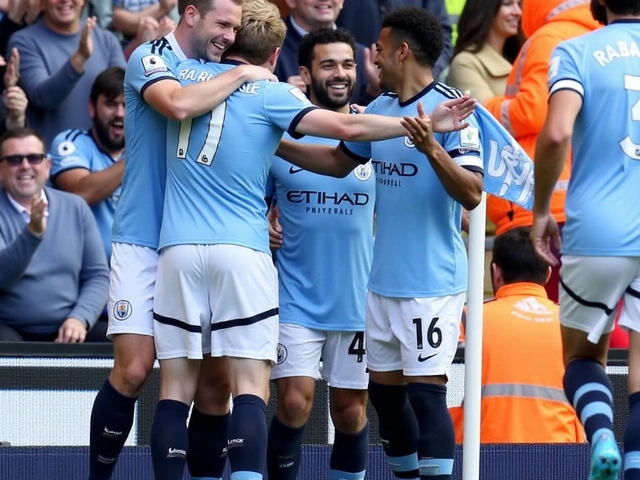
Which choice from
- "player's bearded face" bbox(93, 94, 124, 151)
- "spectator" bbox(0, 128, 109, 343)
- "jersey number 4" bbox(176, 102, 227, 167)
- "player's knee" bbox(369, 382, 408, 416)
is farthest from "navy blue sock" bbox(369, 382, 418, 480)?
"player's bearded face" bbox(93, 94, 124, 151)

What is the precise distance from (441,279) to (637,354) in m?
1.00

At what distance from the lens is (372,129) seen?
16.9ft

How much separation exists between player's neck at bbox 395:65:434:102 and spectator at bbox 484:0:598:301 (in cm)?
238

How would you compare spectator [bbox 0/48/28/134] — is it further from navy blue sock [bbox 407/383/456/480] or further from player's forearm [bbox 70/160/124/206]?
navy blue sock [bbox 407/383/456/480]

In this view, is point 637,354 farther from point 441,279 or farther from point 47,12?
point 47,12

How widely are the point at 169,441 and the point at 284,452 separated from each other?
36.3 inches

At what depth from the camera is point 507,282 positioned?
6.90 meters

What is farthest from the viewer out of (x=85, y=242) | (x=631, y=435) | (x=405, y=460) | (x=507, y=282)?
(x=85, y=242)

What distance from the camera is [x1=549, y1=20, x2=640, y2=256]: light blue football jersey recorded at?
4.95 meters

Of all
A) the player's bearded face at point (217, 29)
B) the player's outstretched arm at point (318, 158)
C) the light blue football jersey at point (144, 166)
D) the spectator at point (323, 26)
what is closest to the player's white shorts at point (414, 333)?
the player's outstretched arm at point (318, 158)

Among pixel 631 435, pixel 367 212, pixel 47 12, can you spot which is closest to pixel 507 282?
pixel 367 212

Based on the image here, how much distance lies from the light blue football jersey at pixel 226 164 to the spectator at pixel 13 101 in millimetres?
3421

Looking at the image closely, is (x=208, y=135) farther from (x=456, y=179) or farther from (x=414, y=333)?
(x=414, y=333)

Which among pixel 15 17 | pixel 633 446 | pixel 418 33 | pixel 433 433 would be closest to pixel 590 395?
pixel 633 446
